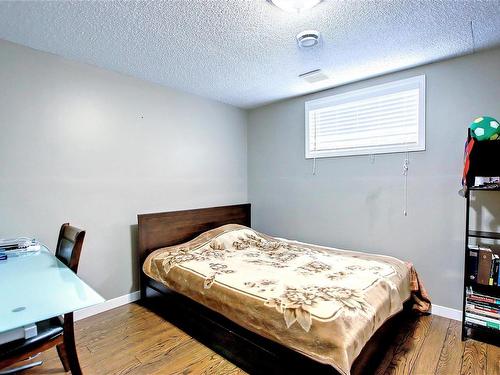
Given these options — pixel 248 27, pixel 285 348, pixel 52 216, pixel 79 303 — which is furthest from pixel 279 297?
pixel 52 216

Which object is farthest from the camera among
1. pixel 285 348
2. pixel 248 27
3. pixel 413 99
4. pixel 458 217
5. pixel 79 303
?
pixel 413 99

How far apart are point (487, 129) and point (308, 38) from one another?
57.3 inches

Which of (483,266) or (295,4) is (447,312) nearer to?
(483,266)

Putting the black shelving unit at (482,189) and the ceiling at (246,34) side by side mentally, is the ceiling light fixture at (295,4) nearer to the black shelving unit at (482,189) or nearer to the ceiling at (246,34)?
the ceiling at (246,34)

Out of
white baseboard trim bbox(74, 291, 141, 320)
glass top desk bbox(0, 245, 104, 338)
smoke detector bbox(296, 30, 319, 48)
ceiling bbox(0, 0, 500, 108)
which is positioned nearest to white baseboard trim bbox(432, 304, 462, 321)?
ceiling bbox(0, 0, 500, 108)

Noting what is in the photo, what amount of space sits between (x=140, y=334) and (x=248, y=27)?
252cm

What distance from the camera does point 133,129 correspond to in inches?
114

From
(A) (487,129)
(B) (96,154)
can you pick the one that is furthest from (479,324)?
(B) (96,154)

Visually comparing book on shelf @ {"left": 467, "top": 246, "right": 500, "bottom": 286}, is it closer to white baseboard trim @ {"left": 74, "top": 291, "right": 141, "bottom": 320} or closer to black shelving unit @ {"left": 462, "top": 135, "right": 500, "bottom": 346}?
black shelving unit @ {"left": 462, "top": 135, "right": 500, "bottom": 346}

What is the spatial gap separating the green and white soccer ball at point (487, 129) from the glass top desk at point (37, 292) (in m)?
2.63

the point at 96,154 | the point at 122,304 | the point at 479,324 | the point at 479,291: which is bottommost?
the point at 122,304

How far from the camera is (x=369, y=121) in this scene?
A: 2.96 meters

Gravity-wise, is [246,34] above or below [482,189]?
above

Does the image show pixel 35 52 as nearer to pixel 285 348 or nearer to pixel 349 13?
pixel 349 13
